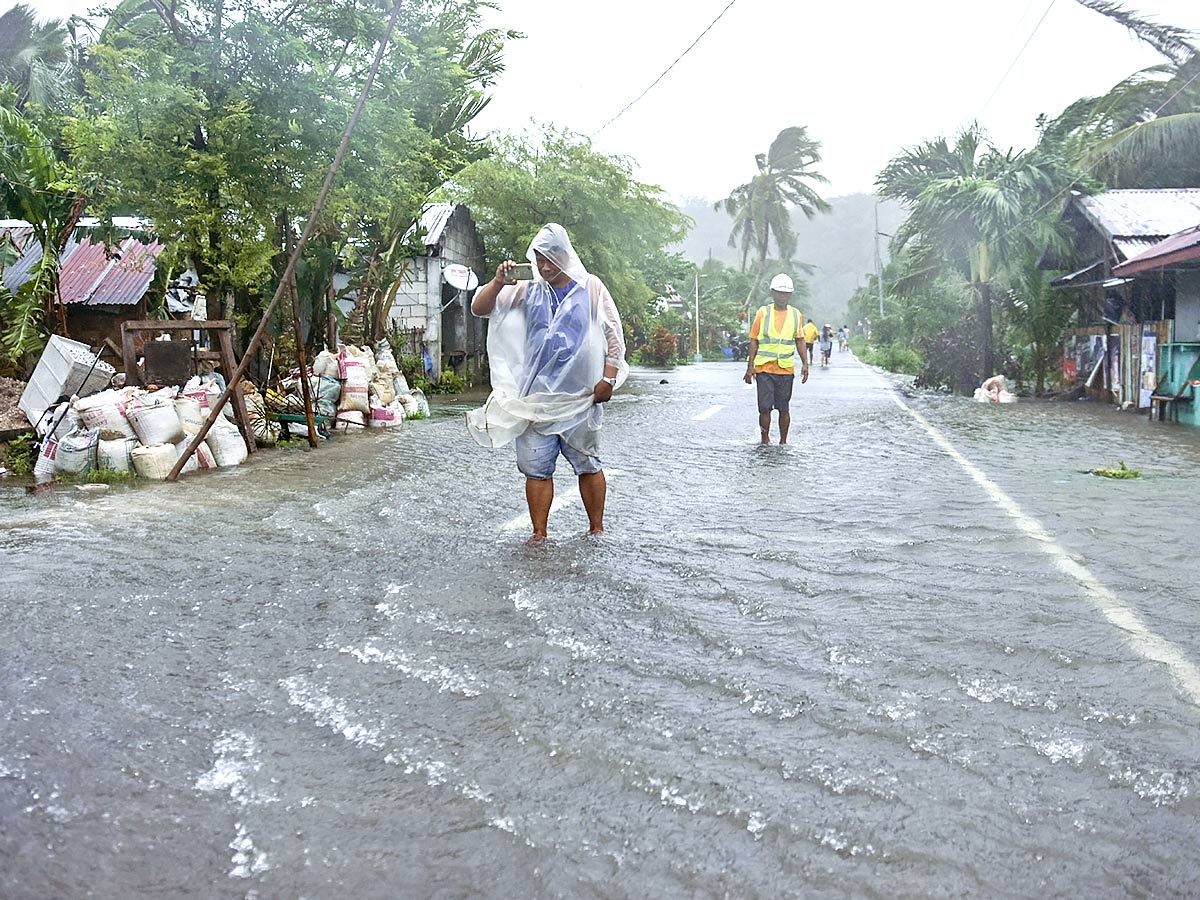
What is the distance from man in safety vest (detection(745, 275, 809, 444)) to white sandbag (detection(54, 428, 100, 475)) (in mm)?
5921

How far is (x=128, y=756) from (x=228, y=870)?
2.85ft

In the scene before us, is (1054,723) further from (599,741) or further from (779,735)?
(599,741)

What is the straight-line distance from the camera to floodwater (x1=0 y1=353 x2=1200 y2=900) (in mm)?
2840

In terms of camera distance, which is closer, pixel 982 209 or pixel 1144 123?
pixel 982 209

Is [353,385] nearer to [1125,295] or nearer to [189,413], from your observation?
[189,413]

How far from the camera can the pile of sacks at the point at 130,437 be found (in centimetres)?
1021

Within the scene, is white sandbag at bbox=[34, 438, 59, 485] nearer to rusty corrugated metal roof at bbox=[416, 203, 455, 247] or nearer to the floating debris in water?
the floating debris in water

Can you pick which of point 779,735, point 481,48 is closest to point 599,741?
point 779,735

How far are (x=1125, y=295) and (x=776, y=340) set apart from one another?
36.9ft

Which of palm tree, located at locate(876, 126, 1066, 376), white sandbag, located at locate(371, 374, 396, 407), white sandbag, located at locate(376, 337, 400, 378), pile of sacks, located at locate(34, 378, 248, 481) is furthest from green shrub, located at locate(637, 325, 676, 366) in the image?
pile of sacks, located at locate(34, 378, 248, 481)

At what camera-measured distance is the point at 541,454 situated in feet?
22.2

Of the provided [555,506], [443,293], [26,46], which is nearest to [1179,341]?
[555,506]

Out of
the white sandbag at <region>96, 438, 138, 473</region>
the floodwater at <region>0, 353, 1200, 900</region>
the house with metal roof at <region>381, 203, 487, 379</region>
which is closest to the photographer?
the floodwater at <region>0, 353, 1200, 900</region>

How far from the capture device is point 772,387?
11.9 meters
